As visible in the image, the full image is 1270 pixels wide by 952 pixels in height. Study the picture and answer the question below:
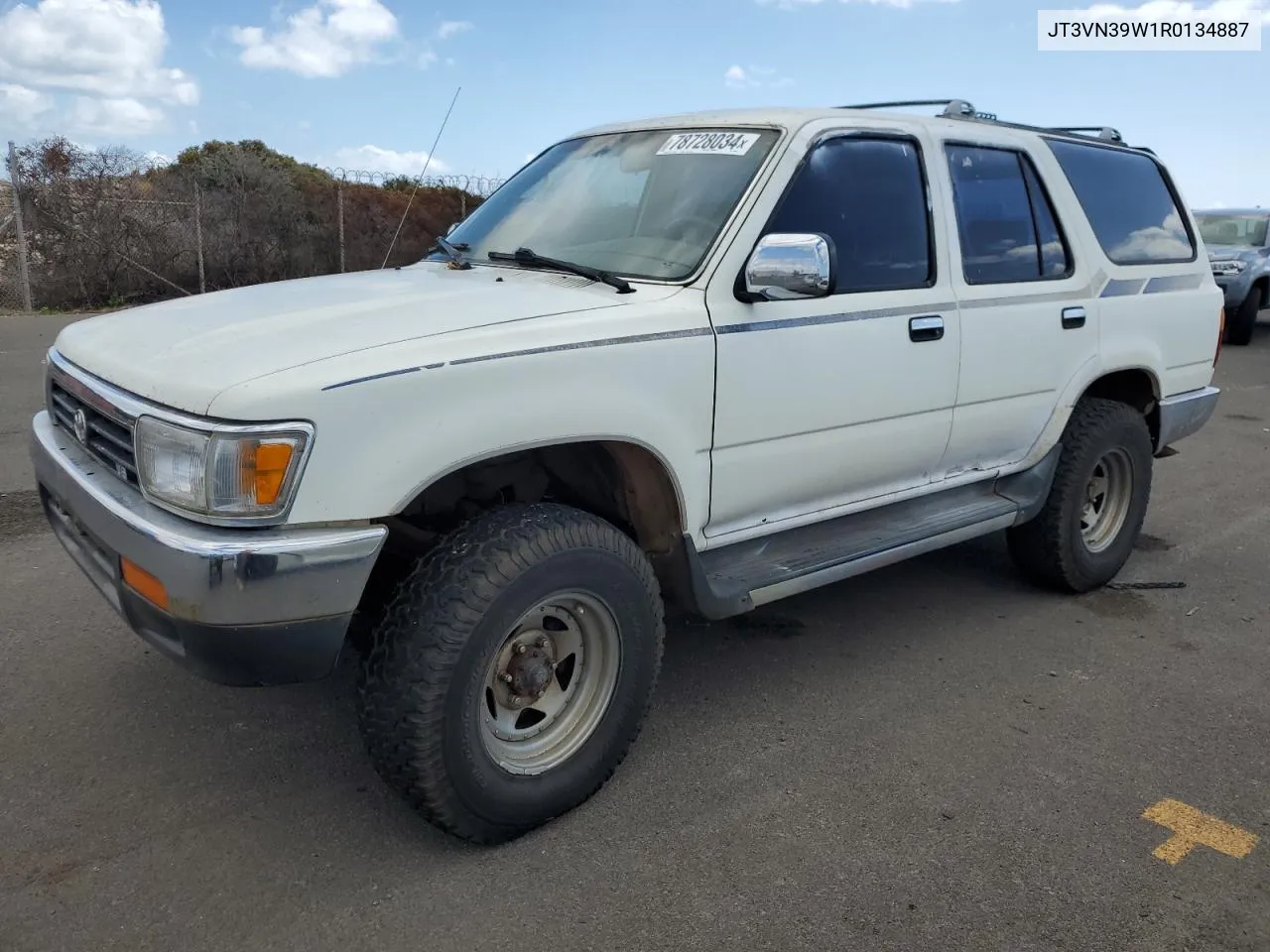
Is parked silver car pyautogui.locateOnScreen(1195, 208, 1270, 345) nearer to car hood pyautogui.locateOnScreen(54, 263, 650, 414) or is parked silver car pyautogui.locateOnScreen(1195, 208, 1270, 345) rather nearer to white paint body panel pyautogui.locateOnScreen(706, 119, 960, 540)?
white paint body panel pyautogui.locateOnScreen(706, 119, 960, 540)

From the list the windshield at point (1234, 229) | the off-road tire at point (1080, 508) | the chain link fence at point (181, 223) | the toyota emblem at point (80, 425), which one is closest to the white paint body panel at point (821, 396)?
the off-road tire at point (1080, 508)

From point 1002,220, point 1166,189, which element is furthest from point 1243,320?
point 1002,220

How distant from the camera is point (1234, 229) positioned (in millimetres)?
15328

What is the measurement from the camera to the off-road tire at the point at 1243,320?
14.6 meters

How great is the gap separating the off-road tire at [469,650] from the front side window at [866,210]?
1.28 meters

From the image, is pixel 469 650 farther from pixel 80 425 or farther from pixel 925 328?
pixel 925 328

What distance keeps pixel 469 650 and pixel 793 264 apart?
1420 millimetres

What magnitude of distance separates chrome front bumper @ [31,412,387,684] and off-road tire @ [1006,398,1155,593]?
10.6ft

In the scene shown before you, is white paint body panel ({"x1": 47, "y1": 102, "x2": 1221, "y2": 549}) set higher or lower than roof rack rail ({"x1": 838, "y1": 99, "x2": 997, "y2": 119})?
lower

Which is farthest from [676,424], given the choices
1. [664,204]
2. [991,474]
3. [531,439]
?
[991,474]

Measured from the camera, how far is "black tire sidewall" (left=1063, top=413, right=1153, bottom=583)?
4.61 m

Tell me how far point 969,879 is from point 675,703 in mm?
1238

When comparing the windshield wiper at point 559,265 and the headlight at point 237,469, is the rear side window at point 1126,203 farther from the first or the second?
the headlight at point 237,469

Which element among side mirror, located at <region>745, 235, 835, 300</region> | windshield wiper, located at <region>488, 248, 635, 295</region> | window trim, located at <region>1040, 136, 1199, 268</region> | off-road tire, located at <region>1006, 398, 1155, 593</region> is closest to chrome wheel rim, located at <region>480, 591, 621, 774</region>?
windshield wiper, located at <region>488, 248, 635, 295</region>
